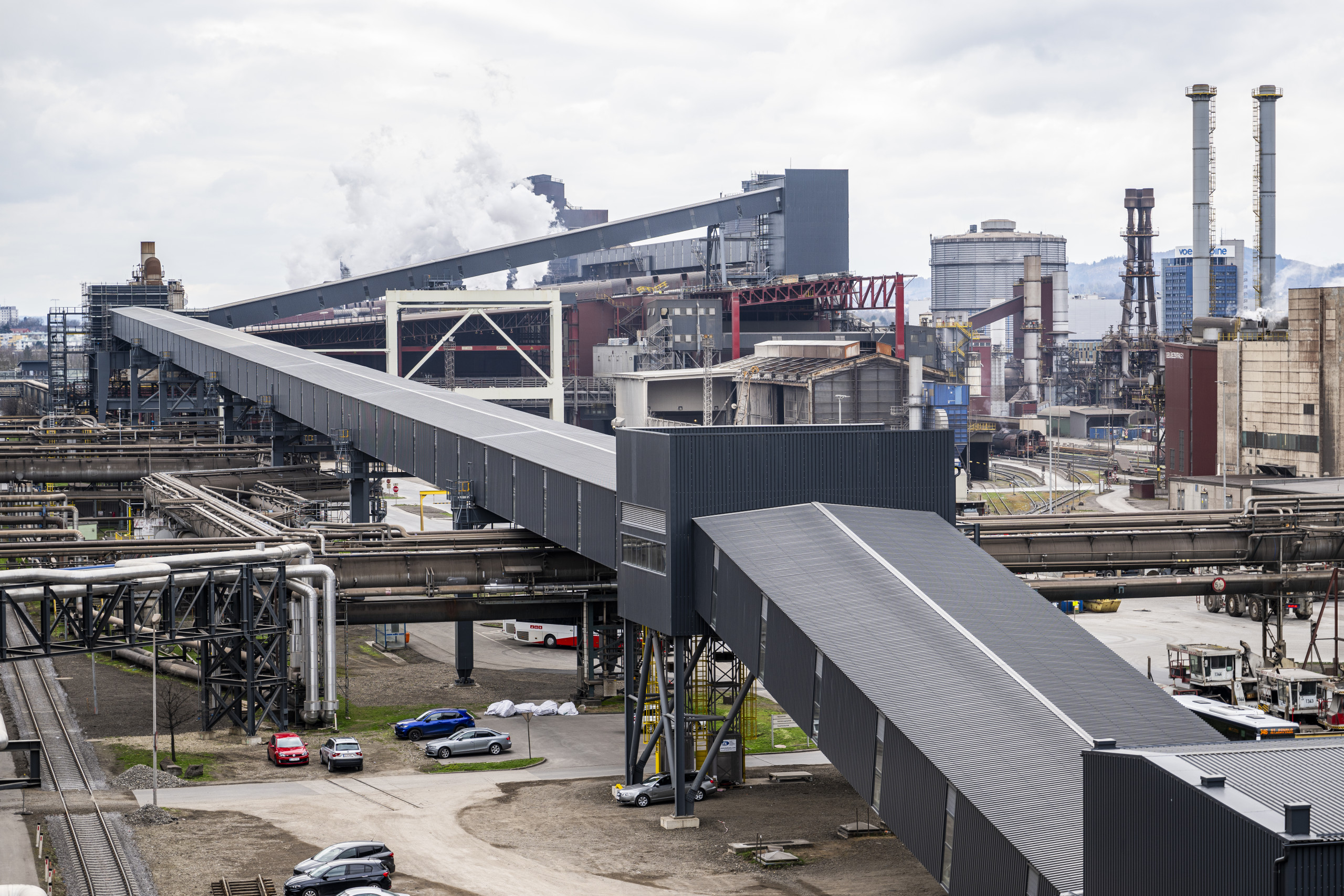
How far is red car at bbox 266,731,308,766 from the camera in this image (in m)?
37.7

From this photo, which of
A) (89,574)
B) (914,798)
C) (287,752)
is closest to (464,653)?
(287,752)

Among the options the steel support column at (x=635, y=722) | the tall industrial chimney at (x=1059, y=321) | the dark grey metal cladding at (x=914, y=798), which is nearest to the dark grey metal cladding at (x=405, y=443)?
the steel support column at (x=635, y=722)

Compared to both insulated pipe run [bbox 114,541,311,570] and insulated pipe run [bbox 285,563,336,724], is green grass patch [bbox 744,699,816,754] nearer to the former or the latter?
insulated pipe run [bbox 285,563,336,724]

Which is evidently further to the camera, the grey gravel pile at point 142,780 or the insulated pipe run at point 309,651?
the insulated pipe run at point 309,651

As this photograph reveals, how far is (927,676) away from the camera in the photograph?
1023 inches

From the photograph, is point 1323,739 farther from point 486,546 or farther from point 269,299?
point 269,299

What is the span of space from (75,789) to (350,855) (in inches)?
406

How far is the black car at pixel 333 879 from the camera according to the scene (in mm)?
27203

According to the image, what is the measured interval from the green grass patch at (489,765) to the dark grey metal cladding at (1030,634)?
1166 centimetres

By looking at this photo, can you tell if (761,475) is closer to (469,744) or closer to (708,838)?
(708,838)

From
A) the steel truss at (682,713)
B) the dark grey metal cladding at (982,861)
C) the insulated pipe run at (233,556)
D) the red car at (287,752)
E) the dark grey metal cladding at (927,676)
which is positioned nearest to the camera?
the dark grey metal cladding at (982,861)

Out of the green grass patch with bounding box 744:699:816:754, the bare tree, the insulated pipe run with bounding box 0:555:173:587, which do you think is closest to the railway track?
the insulated pipe run with bounding box 0:555:173:587

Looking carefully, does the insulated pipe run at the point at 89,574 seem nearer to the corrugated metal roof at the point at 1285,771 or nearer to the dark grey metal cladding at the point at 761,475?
the dark grey metal cladding at the point at 761,475

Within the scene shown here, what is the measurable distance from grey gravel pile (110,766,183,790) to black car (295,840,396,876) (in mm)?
8129
